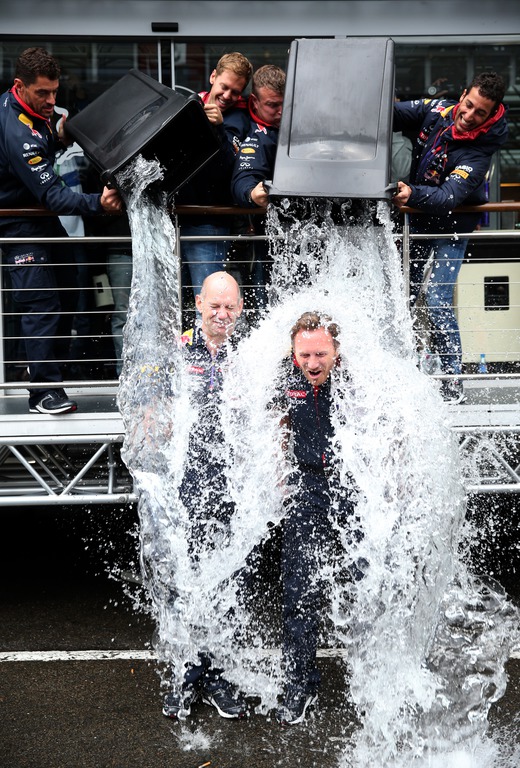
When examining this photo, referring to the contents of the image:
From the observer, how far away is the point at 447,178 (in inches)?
189

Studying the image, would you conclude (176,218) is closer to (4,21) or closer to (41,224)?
(41,224)

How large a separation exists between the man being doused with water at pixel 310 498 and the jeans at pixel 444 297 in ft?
3.54

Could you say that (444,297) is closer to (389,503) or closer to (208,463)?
(389,503)

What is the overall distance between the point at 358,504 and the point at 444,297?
1481mm

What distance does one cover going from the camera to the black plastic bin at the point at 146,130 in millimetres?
4312

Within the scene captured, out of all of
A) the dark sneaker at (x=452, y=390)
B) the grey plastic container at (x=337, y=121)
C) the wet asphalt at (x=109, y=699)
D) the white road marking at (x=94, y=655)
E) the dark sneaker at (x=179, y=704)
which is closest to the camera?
the wet asphalt at (x=109, y=699)

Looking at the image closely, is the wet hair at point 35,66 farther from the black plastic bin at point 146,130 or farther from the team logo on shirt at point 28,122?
the black plastic bin at point 146,130

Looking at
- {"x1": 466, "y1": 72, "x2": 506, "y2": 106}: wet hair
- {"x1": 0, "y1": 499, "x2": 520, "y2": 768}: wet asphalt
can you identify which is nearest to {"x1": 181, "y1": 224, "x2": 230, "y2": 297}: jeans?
{"x1": 466, "y1": 72, "x2": 506, "y2": 106}: wet hair

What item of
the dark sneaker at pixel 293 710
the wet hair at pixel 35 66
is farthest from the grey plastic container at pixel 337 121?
the dark sneaker at pixel 293 710

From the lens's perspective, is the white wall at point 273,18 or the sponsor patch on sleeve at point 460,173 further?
the white wall at point 273,18

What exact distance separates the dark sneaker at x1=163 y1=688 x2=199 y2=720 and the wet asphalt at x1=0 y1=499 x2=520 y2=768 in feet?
0.11

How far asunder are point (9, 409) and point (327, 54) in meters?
2.42

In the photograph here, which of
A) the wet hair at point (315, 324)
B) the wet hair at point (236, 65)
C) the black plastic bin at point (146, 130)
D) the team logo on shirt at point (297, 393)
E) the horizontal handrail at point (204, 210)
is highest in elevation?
the wet hair at point (236, 65)

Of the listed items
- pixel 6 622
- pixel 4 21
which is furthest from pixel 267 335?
pixel 4 21
